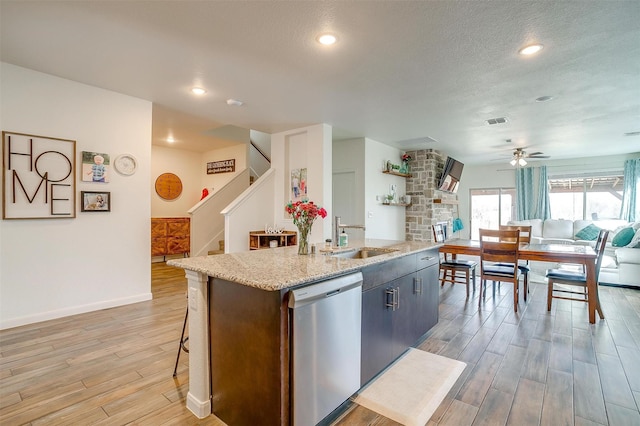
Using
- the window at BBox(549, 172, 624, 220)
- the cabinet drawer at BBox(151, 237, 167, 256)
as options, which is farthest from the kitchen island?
the window at BBox(549, 172, 624, 220)

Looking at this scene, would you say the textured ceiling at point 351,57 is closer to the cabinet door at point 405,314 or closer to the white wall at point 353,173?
the white wall at point 353,173

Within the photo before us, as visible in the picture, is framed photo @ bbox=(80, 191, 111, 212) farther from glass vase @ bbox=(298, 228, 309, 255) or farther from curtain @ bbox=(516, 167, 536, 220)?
curtain @ bbox=(516, 167, 536, 220)

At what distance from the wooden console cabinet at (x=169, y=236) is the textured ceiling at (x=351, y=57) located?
8.93 ft

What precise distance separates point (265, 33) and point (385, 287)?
214 cm

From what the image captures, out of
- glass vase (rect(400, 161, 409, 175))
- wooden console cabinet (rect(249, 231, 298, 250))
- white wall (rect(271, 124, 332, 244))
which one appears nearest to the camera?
white wall (rect(271, 124, 332, 244))

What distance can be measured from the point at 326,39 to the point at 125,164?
9.54 feet

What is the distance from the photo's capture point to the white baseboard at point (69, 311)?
10.0 ft

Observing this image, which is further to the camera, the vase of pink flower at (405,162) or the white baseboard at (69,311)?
the vase of pink flower at (405,162)

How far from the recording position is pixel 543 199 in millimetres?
7836

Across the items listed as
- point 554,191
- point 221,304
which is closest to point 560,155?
point 554,191

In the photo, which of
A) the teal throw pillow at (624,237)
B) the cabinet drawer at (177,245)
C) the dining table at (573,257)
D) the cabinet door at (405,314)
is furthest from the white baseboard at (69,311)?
the teal throw pillow at (624,237)

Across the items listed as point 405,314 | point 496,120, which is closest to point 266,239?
point 405,314

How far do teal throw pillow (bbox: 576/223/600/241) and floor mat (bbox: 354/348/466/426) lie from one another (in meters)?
6.40

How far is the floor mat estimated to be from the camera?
6.18ft
